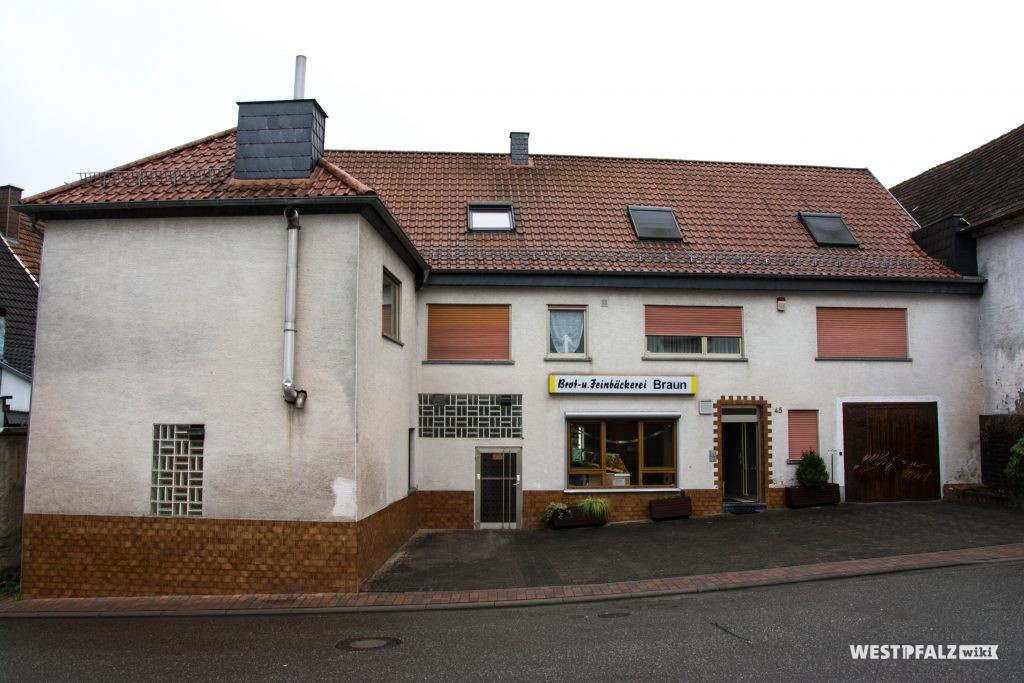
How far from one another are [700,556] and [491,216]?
349 inches

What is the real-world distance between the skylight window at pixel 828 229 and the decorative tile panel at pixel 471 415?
27.0 feet

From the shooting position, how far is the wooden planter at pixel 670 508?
15.0 metres

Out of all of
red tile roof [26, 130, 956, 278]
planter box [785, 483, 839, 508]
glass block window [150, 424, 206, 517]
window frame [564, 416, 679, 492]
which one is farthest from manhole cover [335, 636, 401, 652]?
planter box [785, 483, 839, 508]

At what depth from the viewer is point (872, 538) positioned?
40.8ft

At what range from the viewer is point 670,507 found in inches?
591

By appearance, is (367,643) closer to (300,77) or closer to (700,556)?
(700,556)

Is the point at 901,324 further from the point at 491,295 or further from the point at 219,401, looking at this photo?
the point at 219,401

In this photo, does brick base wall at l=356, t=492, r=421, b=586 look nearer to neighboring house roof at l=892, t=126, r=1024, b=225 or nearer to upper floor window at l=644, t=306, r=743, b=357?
upper floor window at l=644, t=306, r=743, b=357

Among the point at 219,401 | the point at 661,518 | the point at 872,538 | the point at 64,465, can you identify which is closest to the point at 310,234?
the point at 219,401

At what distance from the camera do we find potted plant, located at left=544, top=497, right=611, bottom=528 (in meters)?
14.5

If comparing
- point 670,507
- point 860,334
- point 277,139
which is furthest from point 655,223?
point 277,139

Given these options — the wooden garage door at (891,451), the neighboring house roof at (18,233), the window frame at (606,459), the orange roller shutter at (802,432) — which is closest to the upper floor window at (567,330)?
the window frame at (606,459)

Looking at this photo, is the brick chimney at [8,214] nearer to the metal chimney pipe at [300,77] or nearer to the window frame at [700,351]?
the metal chimney pipe at [300,77]

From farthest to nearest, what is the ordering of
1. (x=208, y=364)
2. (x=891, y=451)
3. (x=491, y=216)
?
1. (x=491, y=216)
2. (x=891, y=451)
3. (x=208, y=364)
